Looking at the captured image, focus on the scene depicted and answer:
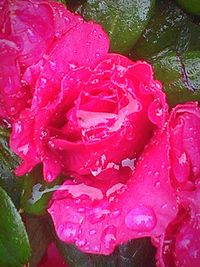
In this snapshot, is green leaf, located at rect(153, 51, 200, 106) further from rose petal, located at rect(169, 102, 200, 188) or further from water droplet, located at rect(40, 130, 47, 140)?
water droplet, located at rect(40, 130, 47, 140)

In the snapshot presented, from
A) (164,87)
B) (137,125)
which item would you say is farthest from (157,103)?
(164,87)

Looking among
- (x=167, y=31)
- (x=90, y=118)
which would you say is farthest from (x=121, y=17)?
(x=90, y=118)

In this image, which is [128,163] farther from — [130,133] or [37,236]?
[37,236]

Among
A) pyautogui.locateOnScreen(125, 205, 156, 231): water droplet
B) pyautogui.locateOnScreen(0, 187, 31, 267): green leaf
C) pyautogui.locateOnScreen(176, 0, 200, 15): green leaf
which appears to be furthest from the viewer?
pyautogui.locateOnScreen(176, 0, 200, 15): green leaf

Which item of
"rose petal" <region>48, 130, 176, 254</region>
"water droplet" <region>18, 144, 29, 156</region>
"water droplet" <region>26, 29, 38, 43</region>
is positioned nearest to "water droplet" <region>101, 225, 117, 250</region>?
"rose petal" <region>48, 130, 176, 254</region>

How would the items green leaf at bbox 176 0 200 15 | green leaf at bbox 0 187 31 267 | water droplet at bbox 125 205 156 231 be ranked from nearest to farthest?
water droplet at bbox 125 205 156 231
green leaf at bbox 0 187 31 267
green leaf at bbox 176 0 200 15

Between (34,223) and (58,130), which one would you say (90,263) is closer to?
(34,223)

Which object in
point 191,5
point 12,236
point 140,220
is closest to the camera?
point 140,220
